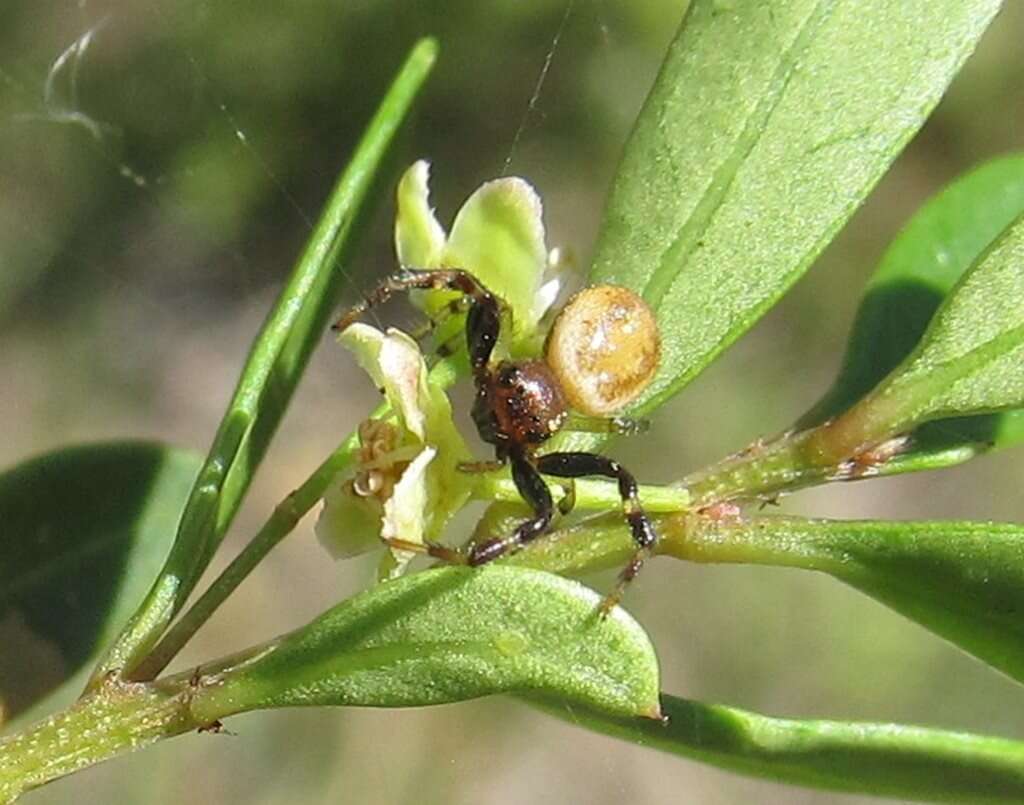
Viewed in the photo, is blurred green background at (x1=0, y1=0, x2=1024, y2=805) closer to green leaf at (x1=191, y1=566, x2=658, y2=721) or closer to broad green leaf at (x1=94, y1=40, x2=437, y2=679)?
broad green leaf at (x1=94, y1=40, x2=437, y2=679)

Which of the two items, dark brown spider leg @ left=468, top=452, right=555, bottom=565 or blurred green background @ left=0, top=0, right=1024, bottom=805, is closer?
dark brown spider leg @ left=468, top=452, right=555, bottom=565

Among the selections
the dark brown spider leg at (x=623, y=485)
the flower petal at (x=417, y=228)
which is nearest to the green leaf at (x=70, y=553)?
the flower petal at (x=417, y=228)

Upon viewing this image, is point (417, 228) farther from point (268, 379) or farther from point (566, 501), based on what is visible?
point (566, 501)

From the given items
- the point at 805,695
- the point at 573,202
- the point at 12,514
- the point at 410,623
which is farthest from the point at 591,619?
the point at 573,202

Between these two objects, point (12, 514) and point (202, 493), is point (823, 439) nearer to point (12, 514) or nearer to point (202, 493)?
point (202, 493)

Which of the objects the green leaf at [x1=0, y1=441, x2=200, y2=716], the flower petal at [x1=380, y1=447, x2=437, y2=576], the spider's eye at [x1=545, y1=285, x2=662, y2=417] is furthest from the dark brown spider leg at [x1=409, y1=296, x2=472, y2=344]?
the green leaf at [x1=0, y1=441, x2=200, y2=716]

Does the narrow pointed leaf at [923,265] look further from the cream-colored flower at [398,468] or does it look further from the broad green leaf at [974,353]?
the cream-colored flower at [398,468]
